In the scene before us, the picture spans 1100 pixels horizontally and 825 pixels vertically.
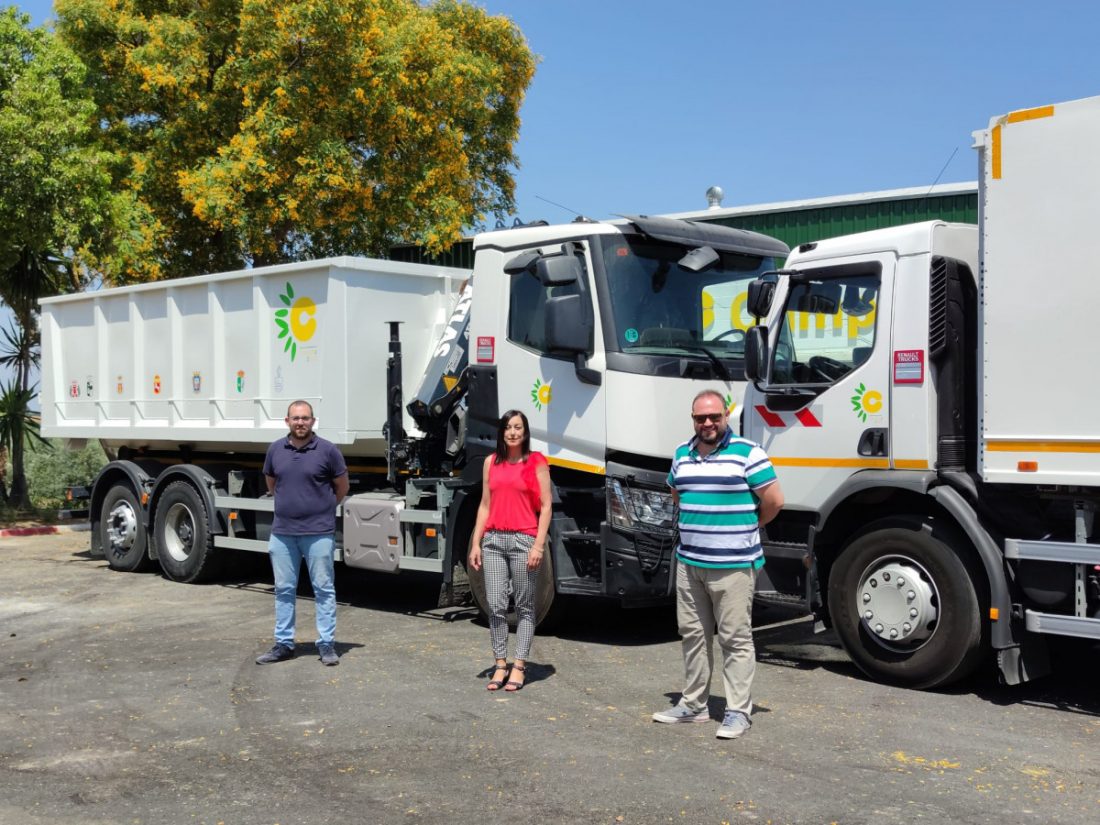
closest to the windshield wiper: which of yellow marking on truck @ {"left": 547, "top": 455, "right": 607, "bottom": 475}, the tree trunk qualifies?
yellow marking on truck @ {"left": 547, "top": 455, "right": 607, "bottom": 475}

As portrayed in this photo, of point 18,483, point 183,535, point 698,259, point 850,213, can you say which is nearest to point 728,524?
point 698,259

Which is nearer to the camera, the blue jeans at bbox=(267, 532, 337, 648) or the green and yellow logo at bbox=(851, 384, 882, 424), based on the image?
the green and yellow logo at bbox=(851, 384, 882, 424)

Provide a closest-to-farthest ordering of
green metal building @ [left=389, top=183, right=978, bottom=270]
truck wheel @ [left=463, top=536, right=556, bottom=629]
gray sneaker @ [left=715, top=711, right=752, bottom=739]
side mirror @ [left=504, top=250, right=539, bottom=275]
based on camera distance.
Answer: gray sneaker @ [left=715, top=711, right=752, bottom=739] < truck wheel @ [left=463, top=536, right=556, bottom=629] < side mirror @ [left=504, top=250, right=539, bottom=275] < green metal building @ [left=389, top=183, right=978, bottom=270]

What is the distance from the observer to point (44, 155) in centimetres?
1811

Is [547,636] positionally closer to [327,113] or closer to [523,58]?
[327,113]

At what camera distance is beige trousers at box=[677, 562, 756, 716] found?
6438mm

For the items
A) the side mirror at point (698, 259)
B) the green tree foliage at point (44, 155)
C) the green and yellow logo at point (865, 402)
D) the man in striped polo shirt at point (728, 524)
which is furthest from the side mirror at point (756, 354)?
the green tree foliage at point (44, 155)

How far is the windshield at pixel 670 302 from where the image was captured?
8727 mm

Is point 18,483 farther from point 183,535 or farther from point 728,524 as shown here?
point 728,524

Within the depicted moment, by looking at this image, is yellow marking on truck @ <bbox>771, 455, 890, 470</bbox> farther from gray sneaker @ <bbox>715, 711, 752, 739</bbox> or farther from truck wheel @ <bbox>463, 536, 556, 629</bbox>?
gray sneaker @ <bbox>715, 711, 752, 739</bbox>

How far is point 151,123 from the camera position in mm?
21953

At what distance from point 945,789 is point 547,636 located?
14.3ft

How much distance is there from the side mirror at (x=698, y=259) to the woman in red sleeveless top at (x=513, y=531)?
2061 millimetres

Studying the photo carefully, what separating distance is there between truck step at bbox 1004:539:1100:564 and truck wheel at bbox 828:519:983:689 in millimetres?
337
